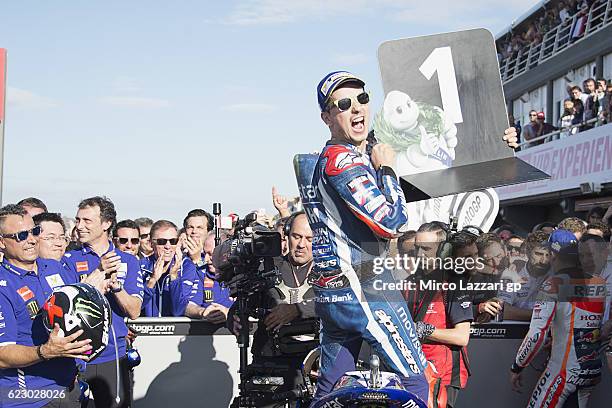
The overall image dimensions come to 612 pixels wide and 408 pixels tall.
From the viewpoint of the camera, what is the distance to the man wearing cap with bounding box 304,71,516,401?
170 inches

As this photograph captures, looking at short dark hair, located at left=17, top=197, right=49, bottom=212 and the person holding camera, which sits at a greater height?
short dark hair, located at left=17, top=197, right=49, bottom=212

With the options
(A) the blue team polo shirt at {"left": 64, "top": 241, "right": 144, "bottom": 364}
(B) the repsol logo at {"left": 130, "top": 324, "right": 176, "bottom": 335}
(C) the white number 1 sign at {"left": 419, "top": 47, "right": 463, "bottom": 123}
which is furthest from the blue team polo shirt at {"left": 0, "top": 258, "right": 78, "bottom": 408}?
(C) the white number 1 sign at {"left": 419, "top": 47, "right": 463, "bottom": 123}

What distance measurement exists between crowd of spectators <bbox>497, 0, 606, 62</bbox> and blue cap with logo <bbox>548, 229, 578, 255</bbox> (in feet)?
58.1

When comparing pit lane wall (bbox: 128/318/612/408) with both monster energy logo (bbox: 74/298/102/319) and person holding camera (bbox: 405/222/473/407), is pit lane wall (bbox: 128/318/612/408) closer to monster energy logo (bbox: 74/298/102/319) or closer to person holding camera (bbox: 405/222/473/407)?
person holding camera (bbox: 405/222/473/407)

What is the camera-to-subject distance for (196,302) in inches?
302

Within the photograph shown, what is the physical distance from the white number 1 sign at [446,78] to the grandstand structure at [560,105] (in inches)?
464

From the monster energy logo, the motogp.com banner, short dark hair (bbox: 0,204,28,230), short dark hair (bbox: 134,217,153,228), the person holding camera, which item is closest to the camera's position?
the monster energy logo

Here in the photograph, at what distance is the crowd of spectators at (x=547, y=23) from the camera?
24777mm

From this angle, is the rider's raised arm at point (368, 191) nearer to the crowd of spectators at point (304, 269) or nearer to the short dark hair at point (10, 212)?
the crowd of spectators at point (304, 269)

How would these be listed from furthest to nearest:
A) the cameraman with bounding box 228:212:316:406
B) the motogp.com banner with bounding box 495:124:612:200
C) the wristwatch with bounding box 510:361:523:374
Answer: the motogp.com banner with bounding box 495:124:612:200 < the wristwatch with bounding box 510:361:523:374 < the cameraman with bounding box 228:212:316:406

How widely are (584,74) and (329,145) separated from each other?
23170 millimetres

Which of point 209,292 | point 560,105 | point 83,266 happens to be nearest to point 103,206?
point 83,266

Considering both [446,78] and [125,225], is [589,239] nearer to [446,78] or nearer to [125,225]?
[446,78]

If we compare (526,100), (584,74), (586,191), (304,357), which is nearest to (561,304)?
(304,357)
